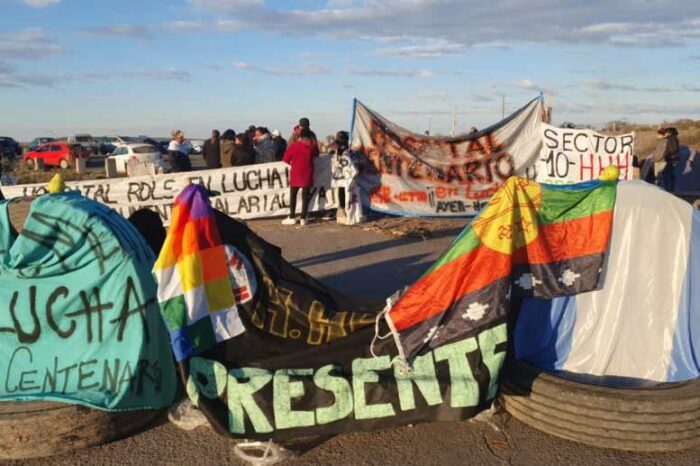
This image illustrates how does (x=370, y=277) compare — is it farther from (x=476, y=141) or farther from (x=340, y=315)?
(x=476, y=141)

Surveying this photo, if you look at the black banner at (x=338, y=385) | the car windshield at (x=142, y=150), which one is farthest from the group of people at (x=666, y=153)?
the car windshield at (x=142, y=150)

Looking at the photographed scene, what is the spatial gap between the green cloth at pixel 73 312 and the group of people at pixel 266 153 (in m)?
8.48

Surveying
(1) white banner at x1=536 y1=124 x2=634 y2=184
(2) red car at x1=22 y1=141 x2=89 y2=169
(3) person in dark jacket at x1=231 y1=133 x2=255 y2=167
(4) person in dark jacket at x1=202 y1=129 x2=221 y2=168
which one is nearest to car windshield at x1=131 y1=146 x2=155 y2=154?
(2) red car at x1=22 y1=141 x2=89 y2=169

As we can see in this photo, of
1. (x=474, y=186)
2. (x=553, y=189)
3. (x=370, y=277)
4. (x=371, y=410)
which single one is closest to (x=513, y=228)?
(x=553, y=189)

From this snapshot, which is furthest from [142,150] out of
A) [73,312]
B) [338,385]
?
[338,385]

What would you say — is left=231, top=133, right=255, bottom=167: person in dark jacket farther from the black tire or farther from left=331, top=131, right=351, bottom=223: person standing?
the black tire

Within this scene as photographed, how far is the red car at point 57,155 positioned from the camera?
1548 inches

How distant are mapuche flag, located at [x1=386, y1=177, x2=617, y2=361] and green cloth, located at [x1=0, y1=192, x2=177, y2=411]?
1.74 meters

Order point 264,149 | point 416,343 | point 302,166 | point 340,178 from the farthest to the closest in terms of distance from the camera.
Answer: point 264,149
point 340,178
point 302,166
point 416,343

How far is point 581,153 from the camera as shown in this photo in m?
12.8

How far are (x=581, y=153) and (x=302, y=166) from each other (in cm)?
561

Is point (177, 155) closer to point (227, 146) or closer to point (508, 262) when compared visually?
point (227, 146)

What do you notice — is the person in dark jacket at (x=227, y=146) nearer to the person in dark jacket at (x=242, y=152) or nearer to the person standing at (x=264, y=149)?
the person in dark jacket at (x=242, y=152)

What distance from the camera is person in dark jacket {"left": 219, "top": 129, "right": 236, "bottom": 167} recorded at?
14.5 m
